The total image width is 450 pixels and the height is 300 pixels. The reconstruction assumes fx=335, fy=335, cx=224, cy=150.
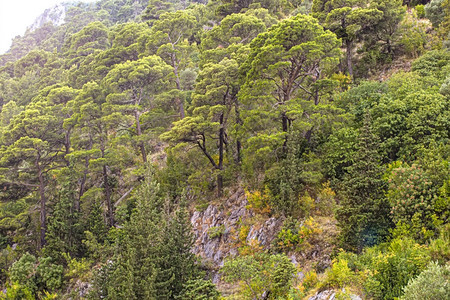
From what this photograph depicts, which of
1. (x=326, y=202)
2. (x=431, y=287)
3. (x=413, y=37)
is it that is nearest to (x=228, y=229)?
(x=326, y=202)

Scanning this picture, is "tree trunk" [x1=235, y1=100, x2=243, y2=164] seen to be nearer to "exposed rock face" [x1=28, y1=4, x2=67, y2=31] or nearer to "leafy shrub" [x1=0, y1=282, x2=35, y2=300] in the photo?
"leafy shrub" [x1=0, y1=282, x2=35, y2=300]

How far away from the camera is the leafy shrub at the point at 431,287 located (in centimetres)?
662

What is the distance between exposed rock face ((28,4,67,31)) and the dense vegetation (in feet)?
288

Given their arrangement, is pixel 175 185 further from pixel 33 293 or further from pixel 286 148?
pixel 33 293

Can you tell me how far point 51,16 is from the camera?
104m

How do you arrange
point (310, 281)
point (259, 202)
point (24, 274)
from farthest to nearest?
point (24, 274) < point (259, 202) < point (310, 281)

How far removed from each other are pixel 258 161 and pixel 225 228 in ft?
12.4

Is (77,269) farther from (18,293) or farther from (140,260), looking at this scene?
(140,260)

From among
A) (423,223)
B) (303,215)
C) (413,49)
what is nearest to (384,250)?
(423,223)

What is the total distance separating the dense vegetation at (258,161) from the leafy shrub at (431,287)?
0.14 feet

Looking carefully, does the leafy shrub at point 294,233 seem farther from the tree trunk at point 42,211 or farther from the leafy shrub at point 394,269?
the tree trunk at point 42,211

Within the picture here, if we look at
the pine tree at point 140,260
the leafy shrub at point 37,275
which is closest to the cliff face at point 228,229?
the pine tree at point 140,260

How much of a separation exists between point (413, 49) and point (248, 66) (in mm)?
11146

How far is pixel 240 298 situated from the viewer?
12047 mm
